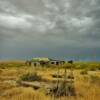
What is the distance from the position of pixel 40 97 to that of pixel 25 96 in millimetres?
749

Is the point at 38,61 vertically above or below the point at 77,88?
above

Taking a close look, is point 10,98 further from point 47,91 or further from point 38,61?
point 38,61

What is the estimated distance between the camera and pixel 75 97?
635 inches

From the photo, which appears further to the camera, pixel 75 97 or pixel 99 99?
pixel 75 97

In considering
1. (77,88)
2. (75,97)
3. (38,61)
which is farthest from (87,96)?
(38,61)

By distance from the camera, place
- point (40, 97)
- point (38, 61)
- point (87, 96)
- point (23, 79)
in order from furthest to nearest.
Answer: point (38, 61) → point (23, 79) → point (87, 96) → point (40, 97)

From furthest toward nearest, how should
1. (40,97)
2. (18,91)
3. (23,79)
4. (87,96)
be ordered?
(23,79) < (18,91) < (87,96) < (40,97)

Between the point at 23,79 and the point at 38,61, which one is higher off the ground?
the point at 38,61

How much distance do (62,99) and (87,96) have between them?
1401 mm

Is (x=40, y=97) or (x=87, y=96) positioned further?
(x=87, y=96)

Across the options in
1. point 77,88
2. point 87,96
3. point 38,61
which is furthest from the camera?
point 38,61

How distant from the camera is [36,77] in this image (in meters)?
25.2

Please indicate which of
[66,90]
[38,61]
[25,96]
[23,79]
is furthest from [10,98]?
[38,61]

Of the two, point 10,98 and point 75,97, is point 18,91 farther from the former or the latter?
point 75,97
